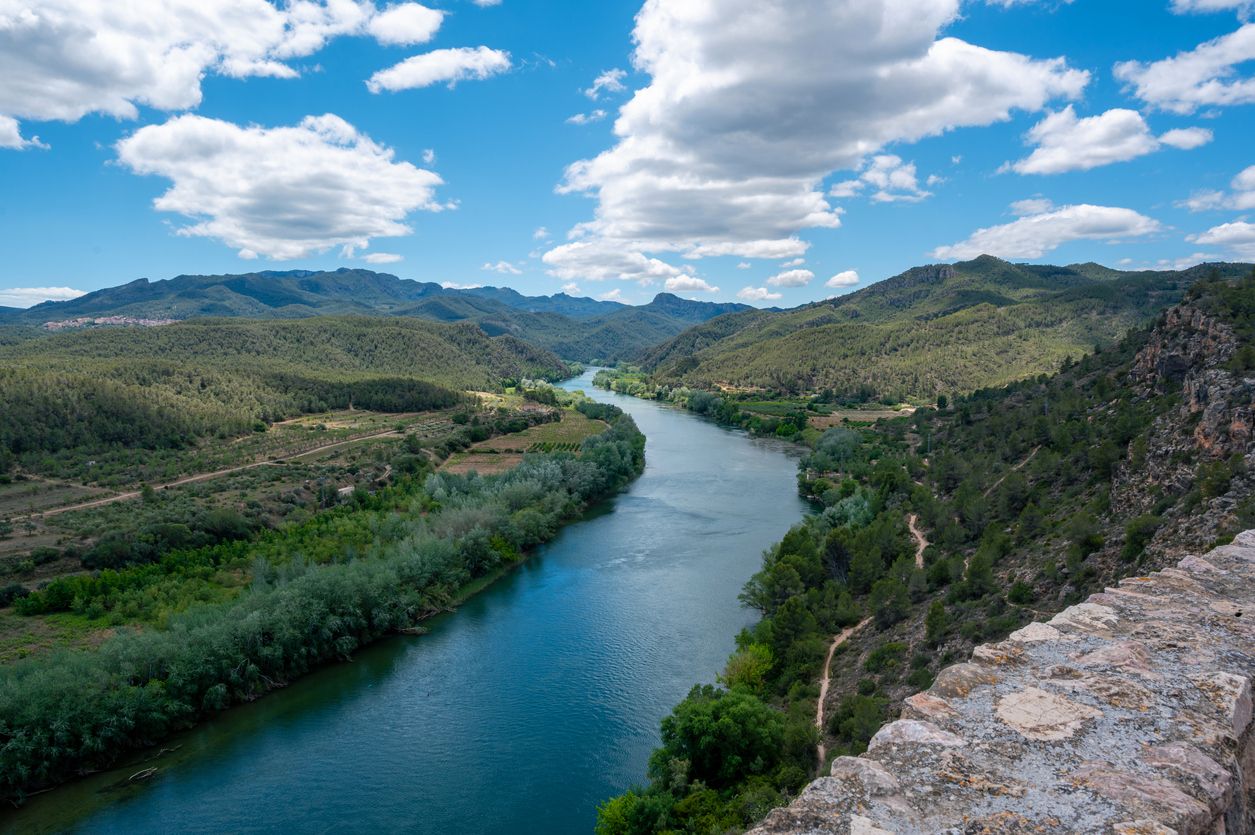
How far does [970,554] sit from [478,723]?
24.5 meters

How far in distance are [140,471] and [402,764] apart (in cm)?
5433

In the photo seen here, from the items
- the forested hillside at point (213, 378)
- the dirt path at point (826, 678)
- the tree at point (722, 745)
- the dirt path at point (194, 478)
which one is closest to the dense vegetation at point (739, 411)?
the forested hillside at point (213, 378)

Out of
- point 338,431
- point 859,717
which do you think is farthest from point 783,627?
point 338,431

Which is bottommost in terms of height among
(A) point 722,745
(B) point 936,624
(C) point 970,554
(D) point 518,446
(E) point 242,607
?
(A) point 722,745

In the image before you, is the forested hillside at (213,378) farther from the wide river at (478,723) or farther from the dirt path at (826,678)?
the dirt path at (826,678)

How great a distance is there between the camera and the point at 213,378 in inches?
3905

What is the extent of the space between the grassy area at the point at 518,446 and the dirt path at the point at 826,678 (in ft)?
136

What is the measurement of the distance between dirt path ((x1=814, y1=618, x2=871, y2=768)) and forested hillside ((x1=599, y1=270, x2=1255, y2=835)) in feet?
0.46

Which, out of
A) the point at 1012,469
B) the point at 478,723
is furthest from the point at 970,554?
the point at 478,723

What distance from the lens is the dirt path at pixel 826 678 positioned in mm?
22047

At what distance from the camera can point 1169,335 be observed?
116ft

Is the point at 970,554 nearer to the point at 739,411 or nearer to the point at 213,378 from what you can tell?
the point at 739,411

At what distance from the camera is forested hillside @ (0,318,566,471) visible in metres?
73.1

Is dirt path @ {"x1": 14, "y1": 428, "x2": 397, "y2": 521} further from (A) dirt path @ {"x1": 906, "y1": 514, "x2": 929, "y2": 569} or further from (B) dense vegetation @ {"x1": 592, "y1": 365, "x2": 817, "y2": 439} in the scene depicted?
(A) dirt path @ {"x1": 906, "y1": 514, "x2": 929, "y2": 569}
